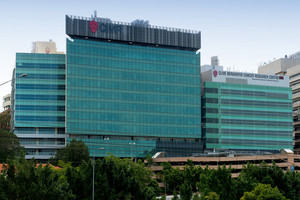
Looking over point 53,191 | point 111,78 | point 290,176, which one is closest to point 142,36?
point 111,78

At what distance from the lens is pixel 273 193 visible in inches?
2820

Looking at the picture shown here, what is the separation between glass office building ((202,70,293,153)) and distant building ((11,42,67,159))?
48.2 m

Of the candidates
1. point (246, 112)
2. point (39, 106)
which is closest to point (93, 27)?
point (39, 106)

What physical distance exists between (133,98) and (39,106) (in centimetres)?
2922

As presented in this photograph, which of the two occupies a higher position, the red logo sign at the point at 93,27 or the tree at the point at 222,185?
the red logo sign at the point at 93,27

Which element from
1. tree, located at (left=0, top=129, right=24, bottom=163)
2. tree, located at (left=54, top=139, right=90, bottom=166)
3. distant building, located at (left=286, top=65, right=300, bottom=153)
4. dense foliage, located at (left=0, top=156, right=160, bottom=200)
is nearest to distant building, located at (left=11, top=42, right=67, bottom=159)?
tree, located at (left=0, top=129, right=24, bottom=163)

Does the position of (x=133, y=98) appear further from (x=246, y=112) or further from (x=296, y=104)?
(x=296, y=104)

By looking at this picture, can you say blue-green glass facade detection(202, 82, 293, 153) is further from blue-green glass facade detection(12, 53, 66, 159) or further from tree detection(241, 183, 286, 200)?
tree detection(241, 183, 286, 200)

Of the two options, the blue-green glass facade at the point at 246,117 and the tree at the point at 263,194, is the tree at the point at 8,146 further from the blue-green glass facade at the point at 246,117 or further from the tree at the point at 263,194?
the tree at the point at 263,194

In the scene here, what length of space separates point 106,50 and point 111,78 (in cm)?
901

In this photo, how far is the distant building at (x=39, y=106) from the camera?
145500 mm

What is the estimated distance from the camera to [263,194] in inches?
2840

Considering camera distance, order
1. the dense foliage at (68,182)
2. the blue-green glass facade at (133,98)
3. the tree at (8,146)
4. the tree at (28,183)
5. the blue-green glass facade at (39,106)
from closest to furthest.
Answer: the tree at (28,183) → the dense foliage at (68,182) → the tree at (8,146) → the blue-green glass facade at (39,106) → the blue-green glass facade at (133,98)

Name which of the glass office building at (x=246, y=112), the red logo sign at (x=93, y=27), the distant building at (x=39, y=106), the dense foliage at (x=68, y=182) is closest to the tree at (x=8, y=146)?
the distant building at (x=39, y=106)
